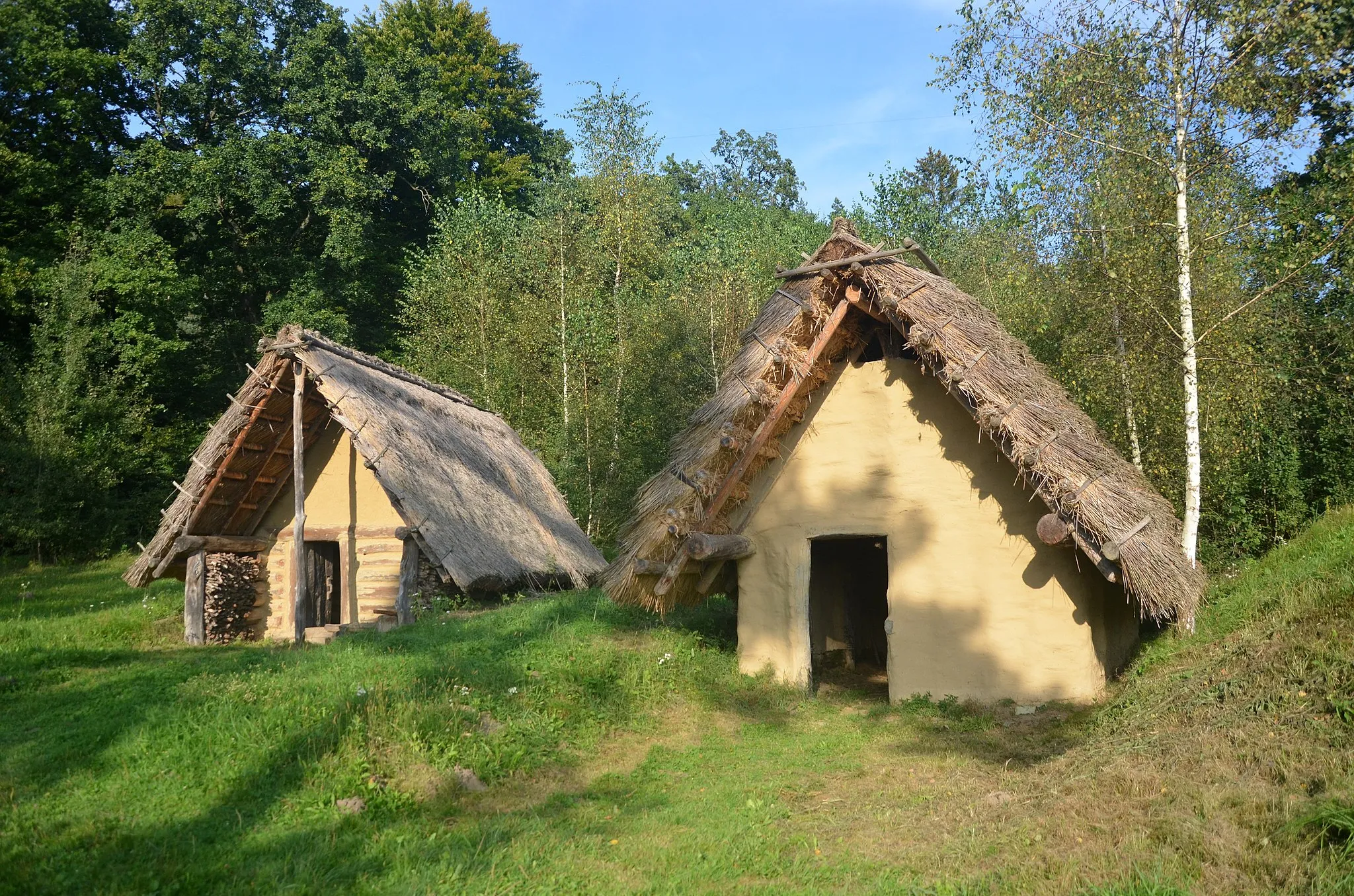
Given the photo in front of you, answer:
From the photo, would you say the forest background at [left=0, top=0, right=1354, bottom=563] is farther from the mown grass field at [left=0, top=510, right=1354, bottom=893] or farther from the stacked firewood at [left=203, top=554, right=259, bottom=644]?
the stacked firewood at [left=203, top=554, right=259, bottom=644]

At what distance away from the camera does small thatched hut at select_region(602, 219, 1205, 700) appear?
8602mm

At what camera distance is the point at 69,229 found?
2267 cm

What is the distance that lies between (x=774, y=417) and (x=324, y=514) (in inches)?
292

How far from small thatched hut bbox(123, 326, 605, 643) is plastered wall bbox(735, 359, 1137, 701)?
4276 mm

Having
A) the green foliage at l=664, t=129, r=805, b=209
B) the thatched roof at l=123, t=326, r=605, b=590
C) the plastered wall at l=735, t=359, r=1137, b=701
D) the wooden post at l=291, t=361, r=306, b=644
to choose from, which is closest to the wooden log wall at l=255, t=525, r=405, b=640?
the wooden post at l=291, t=361, r=306, b=644

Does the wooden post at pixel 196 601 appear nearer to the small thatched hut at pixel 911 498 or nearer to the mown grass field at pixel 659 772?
the mown grass field at pixel 659 772

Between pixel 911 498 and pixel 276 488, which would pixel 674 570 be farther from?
pixel 276 488

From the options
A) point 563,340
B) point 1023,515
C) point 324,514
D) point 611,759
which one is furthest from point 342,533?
point 563,340

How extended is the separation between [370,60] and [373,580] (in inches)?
856

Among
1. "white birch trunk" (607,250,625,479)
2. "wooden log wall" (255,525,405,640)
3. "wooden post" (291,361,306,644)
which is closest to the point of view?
"wooden post" (291,361,306,644)

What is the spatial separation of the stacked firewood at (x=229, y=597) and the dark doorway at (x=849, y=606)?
27.0 ft

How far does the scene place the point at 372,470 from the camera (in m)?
12.2

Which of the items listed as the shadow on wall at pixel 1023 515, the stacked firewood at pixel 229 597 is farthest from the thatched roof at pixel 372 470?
the shadow on wall at pixel 1023 515

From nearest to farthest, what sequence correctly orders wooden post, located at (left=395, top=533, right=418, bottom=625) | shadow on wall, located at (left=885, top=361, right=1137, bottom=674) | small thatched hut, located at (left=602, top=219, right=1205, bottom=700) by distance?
small thatched hut, located at (left=602, top=219, right=1205, bottom=700)
shadow on wall, located at (left=885, top=361, right=1137, bottom=674)
wooden post, located at (left=395, top=533, right=418, bottom=625)
